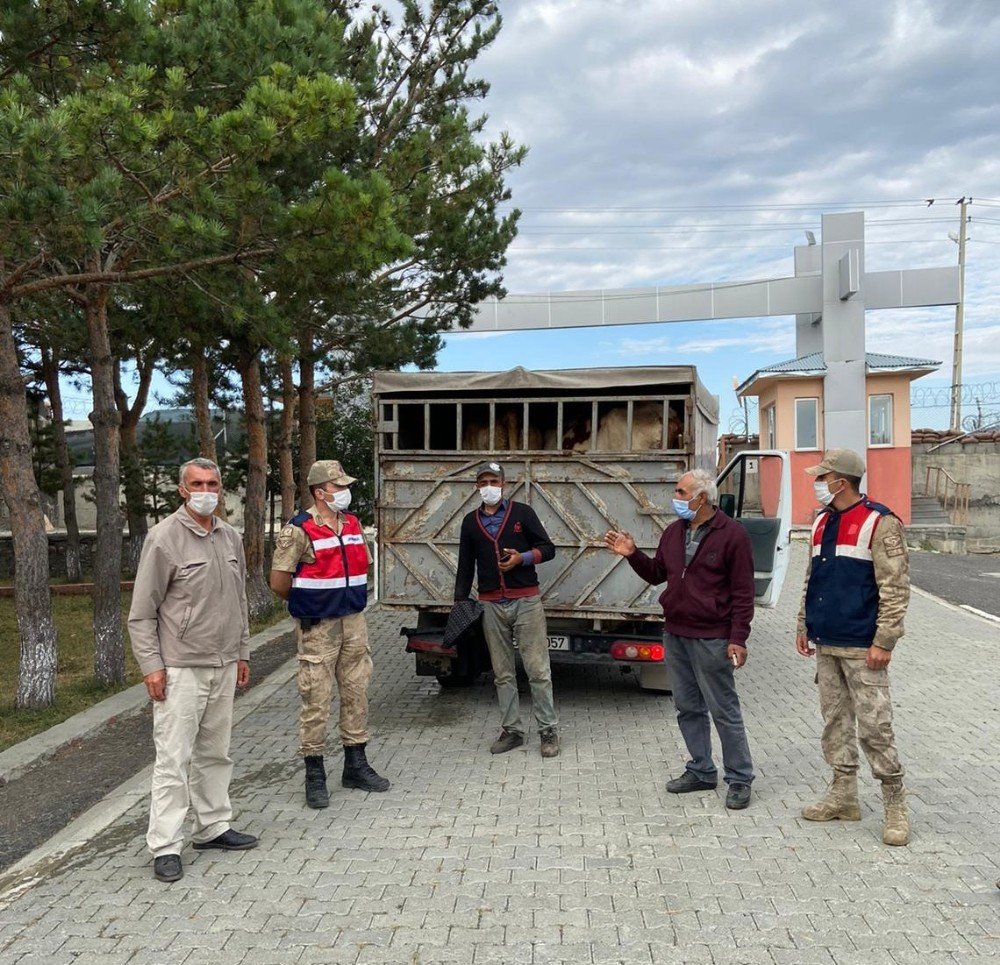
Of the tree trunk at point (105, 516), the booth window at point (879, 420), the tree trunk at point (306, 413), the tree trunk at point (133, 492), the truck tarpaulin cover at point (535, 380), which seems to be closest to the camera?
the truck tarpaulin cover at point (535, 380)

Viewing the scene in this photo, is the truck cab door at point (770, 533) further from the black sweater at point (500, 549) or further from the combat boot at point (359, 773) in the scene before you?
the combat boot at point (359, 773)

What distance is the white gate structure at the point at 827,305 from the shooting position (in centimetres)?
2394

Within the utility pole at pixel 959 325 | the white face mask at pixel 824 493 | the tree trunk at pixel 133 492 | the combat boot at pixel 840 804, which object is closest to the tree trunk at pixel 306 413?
the tree trunk at pixel 133 492

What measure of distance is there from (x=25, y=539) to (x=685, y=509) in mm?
5539

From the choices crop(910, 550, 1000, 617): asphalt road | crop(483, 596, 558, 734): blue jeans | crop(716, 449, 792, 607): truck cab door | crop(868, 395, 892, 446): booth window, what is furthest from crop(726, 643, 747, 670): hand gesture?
crop(868, 395, 892, 446): booth window

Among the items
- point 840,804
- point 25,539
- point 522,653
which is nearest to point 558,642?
point 522,653

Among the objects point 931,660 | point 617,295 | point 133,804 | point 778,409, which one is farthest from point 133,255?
point 778,409

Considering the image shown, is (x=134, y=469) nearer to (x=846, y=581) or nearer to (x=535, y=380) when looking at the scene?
(x=535, y=380)

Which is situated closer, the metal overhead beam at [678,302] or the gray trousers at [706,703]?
the gray trousers at [706,703]

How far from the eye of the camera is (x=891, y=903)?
394cm

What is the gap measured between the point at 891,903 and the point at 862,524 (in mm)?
1729

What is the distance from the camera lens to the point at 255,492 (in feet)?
44.2

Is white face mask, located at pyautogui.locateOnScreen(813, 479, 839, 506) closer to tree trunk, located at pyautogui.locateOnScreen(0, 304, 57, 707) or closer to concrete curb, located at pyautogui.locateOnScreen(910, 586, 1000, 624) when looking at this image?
tree trunk, located at pyautogui.locateOnScreen(0, 304, 57, 707)

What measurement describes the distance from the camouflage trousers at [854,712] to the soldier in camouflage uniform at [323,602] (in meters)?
2.52
